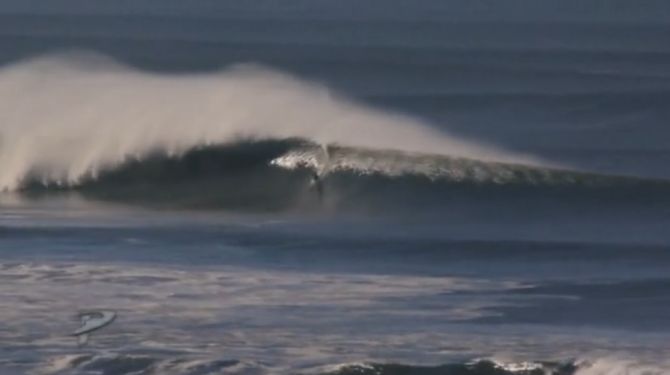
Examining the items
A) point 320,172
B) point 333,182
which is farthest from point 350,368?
point 320,172

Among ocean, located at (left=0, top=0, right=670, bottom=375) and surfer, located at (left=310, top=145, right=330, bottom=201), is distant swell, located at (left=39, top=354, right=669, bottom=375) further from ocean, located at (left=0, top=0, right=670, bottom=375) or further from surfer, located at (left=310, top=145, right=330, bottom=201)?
surfer, located at (left=310, top=145, right=330, bottom=201)

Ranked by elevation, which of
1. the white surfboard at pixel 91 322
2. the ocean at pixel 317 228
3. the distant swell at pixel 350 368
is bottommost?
the distant swell at pixel 350 368

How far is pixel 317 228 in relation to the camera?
20594 millimetres

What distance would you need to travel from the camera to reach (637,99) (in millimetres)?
42312

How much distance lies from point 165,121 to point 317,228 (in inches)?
217

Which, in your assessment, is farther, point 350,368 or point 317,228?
point 317,228

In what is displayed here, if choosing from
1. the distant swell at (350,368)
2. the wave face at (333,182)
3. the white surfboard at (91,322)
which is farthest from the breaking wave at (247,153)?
the distant swell at (350,368)

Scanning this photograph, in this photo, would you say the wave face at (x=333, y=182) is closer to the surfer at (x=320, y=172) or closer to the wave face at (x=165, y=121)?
the surfer at (x=320, y=172)

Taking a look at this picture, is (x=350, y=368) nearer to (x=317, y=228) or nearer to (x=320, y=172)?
(x=317, y=228)

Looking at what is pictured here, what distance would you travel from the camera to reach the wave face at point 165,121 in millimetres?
24906

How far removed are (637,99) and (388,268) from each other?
25.4m

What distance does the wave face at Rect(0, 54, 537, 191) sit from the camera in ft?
81.7

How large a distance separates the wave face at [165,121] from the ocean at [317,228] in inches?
1.5

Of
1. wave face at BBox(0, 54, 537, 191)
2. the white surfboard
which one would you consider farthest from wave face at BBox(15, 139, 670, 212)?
the white surfboard
